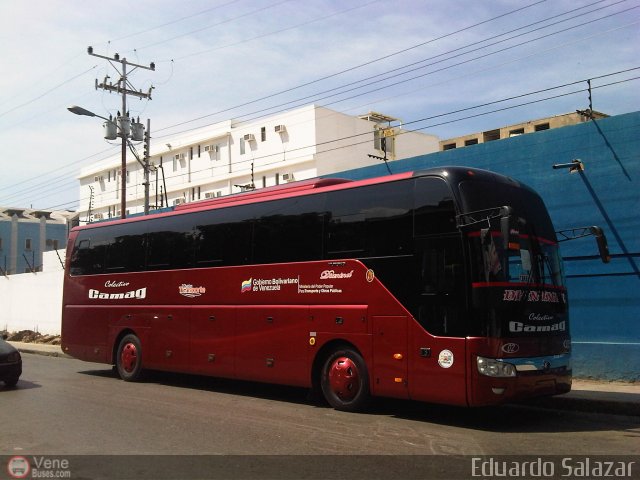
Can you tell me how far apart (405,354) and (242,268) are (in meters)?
3.96

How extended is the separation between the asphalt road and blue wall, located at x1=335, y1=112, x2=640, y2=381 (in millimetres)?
2980

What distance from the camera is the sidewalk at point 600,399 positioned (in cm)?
925

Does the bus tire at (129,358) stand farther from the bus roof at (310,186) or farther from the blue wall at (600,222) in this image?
the blue wall at (600,222)

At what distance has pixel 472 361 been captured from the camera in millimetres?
7805

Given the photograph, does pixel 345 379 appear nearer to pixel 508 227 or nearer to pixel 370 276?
pixel 370 276

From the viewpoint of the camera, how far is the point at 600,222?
1205 centimetres

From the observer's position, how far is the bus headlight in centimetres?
777

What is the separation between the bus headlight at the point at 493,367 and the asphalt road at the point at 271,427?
0.80m

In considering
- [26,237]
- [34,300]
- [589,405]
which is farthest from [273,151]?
[589,405]

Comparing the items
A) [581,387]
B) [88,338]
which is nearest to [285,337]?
[581,387]

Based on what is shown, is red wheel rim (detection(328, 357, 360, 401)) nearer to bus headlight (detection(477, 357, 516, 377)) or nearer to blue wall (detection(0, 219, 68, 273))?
bus headlight (detection(477, 357, 516, 377))

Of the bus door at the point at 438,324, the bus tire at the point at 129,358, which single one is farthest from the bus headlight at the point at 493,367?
the bus tire at the point at 129,358

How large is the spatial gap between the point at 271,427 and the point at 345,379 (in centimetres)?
167

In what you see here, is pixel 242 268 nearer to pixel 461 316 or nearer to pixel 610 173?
pixel 461 316
